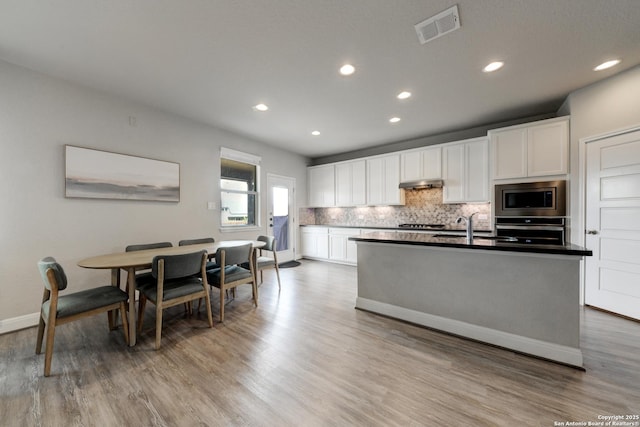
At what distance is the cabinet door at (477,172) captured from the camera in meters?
4.11

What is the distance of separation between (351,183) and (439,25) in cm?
391

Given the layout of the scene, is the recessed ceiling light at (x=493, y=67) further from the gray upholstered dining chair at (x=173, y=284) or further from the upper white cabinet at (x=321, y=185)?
the upper white cabinet at (x=321, y=185)

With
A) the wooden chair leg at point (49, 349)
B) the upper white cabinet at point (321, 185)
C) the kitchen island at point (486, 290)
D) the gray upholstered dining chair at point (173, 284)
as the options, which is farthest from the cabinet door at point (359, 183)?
the wooden chair leg at point (49, 349)

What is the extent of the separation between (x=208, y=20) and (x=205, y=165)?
2566 mm

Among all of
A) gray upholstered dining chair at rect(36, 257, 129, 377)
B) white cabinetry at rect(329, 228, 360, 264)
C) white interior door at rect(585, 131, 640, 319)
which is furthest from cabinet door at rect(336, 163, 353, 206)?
gray upholstered dining chair at rect(36, 257, 129, 377)

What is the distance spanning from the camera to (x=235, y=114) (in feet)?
12.2

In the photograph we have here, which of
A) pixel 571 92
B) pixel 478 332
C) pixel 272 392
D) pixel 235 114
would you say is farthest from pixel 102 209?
pixel 571 92

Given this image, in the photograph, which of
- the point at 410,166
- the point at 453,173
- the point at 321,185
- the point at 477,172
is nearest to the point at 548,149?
the point at 477,172

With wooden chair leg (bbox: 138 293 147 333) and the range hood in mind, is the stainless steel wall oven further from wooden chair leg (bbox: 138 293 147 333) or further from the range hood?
wooden chair leg (bbox: 138 293 147 333)

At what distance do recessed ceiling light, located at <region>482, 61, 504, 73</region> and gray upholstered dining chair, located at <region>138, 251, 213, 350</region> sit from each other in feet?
11.8

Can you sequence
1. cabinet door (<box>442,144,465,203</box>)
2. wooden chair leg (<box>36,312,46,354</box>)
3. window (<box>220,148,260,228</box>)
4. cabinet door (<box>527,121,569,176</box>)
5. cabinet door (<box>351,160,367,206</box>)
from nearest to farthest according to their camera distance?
1. wooden chair leg (<box>36,312,46,354</box>)
2. cabinet door (<box>527,121,569,176</box>)
3. cabinet door (<box>442,144,465,203</box>)
4. window (<box>220,148,260,228</box>)
5. cabinet door (<box>351,160,367,206</box>)

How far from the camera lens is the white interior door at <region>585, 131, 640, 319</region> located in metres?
2.62

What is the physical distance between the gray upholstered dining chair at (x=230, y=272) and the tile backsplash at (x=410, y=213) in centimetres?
331

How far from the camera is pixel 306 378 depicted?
1.75 m
